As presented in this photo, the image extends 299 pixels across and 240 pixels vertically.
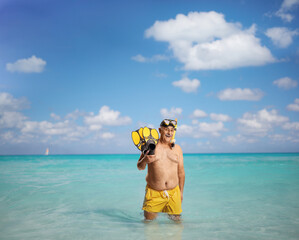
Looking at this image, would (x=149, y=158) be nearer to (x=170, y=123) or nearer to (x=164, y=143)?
(x=164, y=143)

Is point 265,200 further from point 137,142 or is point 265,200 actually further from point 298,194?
point 137,142

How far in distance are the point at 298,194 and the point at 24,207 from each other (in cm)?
828

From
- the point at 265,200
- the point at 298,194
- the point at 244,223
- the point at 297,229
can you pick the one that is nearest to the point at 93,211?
the point at 244,223

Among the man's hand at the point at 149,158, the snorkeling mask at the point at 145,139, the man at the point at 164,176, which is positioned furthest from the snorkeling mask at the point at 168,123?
the man's hand at the point at 149,158

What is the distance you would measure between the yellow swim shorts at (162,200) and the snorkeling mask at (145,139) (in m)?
0.73

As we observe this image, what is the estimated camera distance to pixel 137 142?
12.9ft

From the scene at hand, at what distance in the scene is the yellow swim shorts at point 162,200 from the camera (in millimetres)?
4141

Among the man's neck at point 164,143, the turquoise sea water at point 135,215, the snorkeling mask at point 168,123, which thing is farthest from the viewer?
the turquoise sea water at point 135,215

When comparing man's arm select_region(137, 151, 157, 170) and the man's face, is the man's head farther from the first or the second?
man's arm select_region(137, 151, 157, 170)

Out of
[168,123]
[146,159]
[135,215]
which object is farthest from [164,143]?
[135,215]

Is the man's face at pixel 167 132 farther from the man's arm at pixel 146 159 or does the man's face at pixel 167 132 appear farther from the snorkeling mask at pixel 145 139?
the man's arm at pixel 146 159

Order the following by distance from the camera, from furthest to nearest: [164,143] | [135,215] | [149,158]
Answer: [135,215]
[164,143]
[149,158]

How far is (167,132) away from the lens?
4121mm

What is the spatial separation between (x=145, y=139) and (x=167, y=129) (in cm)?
39
